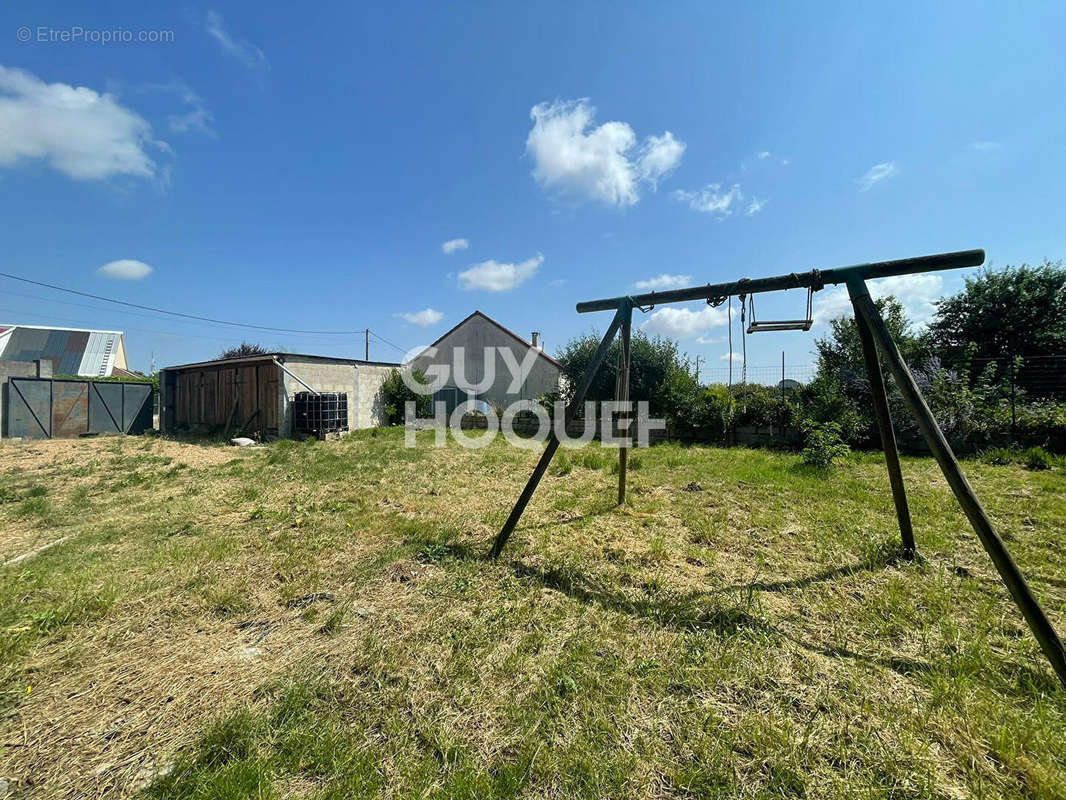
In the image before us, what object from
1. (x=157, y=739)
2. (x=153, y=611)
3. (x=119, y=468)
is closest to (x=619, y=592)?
(x=157, y=739)

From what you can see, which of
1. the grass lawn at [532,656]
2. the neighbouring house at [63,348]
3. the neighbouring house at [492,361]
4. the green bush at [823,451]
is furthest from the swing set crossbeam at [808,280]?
the neighbouring house at [63,348]

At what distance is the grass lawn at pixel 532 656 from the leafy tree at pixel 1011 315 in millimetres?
12372

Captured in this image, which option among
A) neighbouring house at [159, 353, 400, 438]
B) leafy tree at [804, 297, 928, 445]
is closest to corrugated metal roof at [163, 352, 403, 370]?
neighbouring house at [159, 353, 400, 438]

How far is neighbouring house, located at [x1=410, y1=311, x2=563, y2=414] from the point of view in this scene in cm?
1917

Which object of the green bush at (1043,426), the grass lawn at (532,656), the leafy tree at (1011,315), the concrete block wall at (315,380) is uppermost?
the leafy tree at (1011,315)

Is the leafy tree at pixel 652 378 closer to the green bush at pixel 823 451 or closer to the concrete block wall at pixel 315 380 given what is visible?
the green bush at pixel 823 451

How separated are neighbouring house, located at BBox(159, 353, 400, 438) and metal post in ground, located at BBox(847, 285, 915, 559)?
13.9m

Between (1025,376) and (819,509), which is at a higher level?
(1025,376)

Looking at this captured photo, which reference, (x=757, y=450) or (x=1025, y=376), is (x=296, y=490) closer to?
(x=757, y=450)

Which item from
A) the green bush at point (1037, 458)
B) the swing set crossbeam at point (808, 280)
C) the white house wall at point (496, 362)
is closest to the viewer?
the swing set crossbeam at point (808, 280)

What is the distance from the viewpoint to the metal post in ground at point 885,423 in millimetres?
2932

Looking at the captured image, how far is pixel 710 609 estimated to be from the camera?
2.57 metres

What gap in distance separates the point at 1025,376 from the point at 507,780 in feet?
40.0

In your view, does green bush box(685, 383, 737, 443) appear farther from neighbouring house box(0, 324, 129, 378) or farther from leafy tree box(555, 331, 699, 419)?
neighbouring house box(0, 324, 129, 378)
